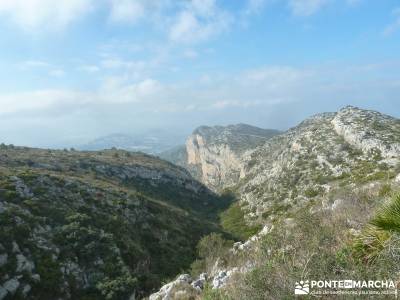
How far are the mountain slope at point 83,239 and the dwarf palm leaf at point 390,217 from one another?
76.2 feet

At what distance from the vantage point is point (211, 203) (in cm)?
9756

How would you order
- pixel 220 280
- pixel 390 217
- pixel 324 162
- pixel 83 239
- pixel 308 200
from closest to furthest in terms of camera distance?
pixel 390 217 → pixel 220 280 → pixel 83 239 → pixel 308 200 → pixel 324 162

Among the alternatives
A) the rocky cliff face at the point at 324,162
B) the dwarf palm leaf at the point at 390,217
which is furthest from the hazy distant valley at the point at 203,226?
the rocky cliff face at the point at 324,162

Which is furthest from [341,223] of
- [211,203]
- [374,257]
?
[211,203]

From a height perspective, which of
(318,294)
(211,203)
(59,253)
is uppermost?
(318,294)

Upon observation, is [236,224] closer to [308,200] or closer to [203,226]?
[203,226]

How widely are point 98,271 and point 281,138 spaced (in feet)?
321

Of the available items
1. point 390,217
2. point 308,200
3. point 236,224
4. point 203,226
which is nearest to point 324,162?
point 308,200

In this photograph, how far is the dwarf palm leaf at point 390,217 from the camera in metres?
9.97

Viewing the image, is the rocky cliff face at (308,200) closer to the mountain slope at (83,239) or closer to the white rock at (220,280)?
the white rock at (220,280)

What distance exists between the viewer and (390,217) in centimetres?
1012

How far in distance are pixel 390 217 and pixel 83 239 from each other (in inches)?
1217

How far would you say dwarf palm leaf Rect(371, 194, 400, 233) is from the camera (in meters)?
9.97

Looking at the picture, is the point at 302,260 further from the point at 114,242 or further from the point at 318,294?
the point at 114,242
